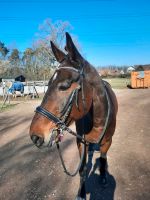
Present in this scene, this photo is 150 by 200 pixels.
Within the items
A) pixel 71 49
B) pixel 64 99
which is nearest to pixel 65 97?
pixel 64 99

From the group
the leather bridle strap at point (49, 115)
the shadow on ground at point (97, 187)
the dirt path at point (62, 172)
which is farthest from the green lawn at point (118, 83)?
the leather bridle strap at point (49, 115)

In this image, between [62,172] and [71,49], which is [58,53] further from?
[62,172]

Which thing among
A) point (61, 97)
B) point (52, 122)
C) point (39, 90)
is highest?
point (61, 97)

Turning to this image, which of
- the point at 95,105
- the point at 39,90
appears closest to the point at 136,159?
the point at 95,105

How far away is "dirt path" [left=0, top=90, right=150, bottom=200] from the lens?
4527 millimetres

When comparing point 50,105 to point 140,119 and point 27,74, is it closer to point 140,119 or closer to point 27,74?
point 140,119

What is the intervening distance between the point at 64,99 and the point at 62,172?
291 centimetres

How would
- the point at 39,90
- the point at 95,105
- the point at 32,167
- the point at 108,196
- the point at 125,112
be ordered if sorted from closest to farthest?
the point at 95,105, the point at 108,196, the point at 32,167, the point at 125,112, the point at 39,90

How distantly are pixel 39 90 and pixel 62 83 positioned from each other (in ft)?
87.0

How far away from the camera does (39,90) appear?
29234 millimetres

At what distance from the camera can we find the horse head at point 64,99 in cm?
284

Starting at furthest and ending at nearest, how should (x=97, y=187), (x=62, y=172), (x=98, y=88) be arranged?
1. (x=62, y=172)
2. (x=97, y=187)
3. (x=98, y=88)

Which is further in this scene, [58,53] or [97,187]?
[97,187]

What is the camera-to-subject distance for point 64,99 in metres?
2.94
